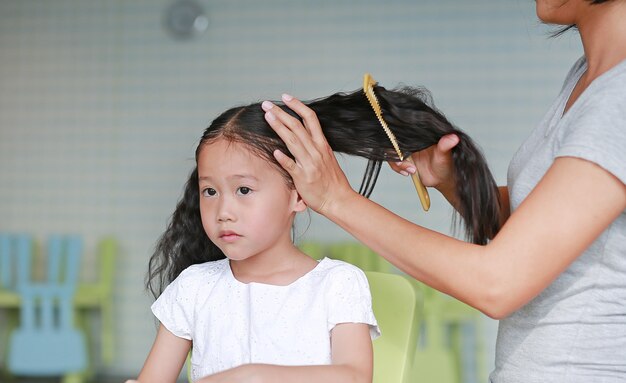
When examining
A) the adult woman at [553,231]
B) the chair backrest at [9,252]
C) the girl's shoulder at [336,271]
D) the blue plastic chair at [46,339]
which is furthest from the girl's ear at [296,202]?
the chair backrest at [9,252]

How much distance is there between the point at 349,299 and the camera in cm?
157

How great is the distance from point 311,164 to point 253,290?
1.19 feet

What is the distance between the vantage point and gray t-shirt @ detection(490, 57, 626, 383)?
4.10 feet

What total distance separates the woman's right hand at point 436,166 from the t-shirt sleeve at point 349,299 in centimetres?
21

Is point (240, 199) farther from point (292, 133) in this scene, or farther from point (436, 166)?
point (436, 166)

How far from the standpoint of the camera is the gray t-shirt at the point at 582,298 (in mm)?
1249

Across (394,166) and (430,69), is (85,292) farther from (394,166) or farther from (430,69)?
(394,166)

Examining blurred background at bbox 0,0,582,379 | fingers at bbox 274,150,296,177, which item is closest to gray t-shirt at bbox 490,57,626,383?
fingers at bbox 274,150,296,177

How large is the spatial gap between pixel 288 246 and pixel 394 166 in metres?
0.25

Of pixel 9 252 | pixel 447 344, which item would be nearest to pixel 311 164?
pixel 447 344

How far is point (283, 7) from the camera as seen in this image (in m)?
5.50

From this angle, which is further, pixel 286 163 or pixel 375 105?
pixel 375 105

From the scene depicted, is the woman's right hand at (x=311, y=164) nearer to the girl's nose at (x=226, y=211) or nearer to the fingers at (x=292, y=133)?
the fingers at (x=292, y=133)

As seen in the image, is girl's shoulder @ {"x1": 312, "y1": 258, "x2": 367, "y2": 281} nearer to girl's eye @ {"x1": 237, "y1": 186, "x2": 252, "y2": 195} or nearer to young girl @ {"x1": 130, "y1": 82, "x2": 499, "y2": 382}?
young girl @ {"x1": 130, "y1": 82, "x2": 499, "y2": 382}
